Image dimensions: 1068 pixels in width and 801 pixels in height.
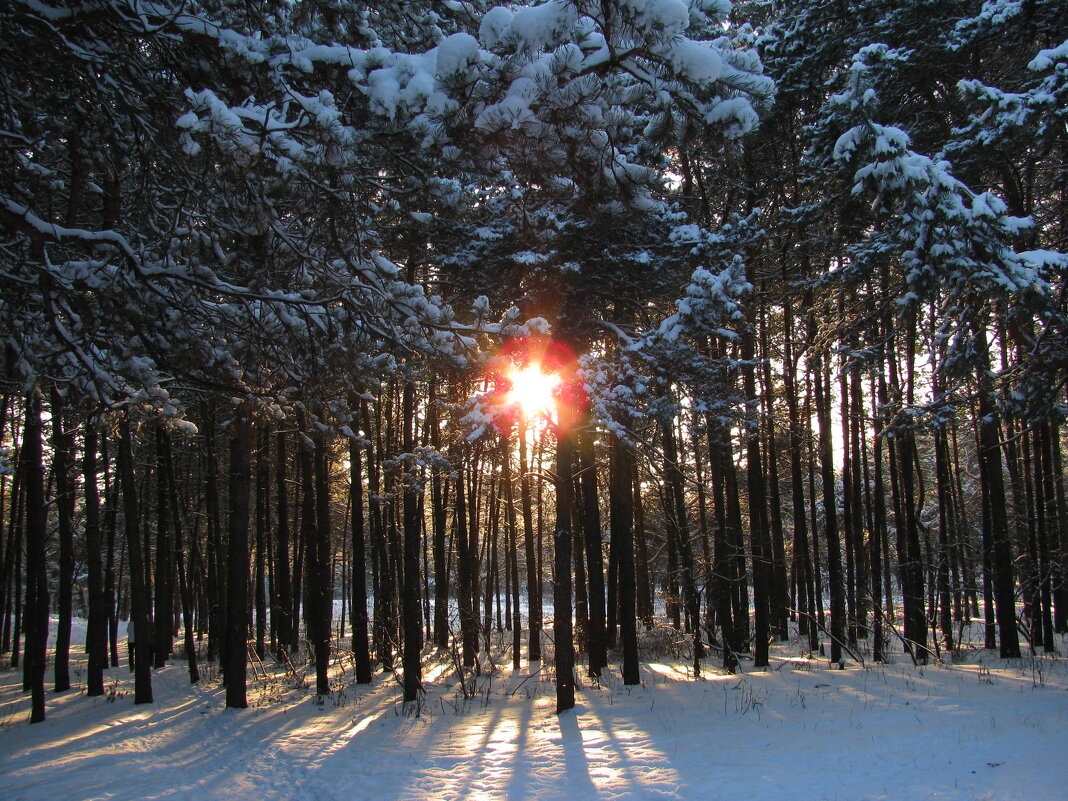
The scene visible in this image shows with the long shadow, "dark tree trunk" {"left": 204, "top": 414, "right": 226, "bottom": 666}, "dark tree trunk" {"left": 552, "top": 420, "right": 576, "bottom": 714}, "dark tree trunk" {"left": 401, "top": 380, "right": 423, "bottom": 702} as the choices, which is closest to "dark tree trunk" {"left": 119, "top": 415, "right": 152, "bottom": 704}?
"dark tree trunk" {"left": 204, "top": 414, "right": 226, "bottom": 666}

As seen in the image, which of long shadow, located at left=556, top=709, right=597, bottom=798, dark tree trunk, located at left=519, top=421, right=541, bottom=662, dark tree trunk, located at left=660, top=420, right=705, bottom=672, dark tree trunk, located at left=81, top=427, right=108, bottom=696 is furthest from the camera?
dark tree trunk, located at left=519, top=421, right=541, bottom=662

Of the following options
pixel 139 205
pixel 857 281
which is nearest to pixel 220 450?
pixel 139 205

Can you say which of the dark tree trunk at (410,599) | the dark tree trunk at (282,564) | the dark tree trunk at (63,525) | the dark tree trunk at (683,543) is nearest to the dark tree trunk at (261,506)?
the dark tree trunk at (282,564)

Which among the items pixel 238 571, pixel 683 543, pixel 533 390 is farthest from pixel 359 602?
pixel 683 543

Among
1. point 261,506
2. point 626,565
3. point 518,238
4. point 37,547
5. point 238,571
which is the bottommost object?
point 626,565

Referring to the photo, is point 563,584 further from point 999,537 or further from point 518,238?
point 999,537

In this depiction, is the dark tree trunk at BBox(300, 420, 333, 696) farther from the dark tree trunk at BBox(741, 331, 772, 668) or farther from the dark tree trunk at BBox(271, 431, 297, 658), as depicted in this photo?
the dark tree trunk at BBox(741, 331, 772, 668)

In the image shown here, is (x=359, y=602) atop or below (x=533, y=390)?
below

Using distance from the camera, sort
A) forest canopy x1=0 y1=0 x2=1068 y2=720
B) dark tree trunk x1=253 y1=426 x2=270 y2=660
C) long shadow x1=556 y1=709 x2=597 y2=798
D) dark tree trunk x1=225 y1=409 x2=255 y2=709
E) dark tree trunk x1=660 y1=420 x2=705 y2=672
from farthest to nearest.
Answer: dark tree trunk x1=253 y1=426 x2=270 y2=660
dark tree trunk x1=660 y1=420 x2=705 y2=672
dark tree trunk x1=225 y1=409 x2=255 y2=709
long shadow x1=556 y1=709 x2=597 y2=798
forest canopy x1=0 y1=0 x2=1068 y2=720

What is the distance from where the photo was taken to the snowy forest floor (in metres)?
6.44

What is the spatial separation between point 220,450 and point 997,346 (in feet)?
67.6

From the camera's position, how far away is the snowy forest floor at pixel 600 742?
644cm

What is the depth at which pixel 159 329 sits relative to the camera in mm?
5117

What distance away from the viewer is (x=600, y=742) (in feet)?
28.0
